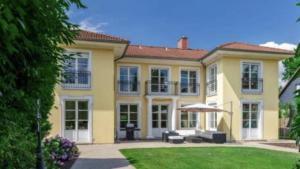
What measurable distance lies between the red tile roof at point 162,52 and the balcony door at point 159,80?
111cm

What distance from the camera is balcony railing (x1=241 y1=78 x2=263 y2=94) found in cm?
2200

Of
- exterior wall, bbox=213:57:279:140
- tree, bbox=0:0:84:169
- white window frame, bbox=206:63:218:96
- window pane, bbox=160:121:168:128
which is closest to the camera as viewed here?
tree, bbox=0:0:84:169

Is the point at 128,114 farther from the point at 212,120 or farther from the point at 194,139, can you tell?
the point at 212,120

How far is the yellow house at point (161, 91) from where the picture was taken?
19.0 meters

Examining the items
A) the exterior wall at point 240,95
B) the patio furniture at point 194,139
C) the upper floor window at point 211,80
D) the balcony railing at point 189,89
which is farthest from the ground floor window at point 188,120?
the exterior wall at point 240,95

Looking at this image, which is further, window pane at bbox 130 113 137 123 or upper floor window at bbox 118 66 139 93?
window pane at bbox 130 113 137 123

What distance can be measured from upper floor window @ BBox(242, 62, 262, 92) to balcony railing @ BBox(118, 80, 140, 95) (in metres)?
7.14

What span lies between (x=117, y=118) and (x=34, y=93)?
19615 mm

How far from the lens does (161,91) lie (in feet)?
77.3

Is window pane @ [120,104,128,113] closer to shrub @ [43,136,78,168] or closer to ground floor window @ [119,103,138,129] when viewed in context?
ground floor window @ [119,103,138,129]

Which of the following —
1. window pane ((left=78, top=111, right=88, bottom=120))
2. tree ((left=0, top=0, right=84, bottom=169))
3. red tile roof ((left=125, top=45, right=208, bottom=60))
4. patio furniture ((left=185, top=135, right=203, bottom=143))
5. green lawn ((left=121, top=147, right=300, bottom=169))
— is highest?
red tile roof ((left=125, top=45, right=208, bottom=60))

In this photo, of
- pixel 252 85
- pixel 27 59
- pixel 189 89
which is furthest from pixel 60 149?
pixel 252 85

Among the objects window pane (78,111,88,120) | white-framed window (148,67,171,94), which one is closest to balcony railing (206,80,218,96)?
white-framed window (148,67,171,94)

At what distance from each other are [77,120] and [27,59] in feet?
54.2
